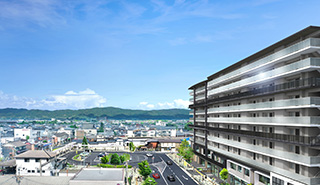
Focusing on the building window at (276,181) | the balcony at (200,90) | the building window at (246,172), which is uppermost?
the balcony at (200,90)

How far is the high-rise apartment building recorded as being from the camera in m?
30.7

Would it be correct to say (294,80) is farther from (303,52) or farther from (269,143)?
(269,143)

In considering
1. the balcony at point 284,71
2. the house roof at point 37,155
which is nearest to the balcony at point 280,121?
the balcony at point 284,71

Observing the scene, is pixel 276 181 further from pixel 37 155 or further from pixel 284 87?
pixel 37 155

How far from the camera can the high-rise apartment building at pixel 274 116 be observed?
30.7 metres

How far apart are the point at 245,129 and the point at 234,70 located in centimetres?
1209

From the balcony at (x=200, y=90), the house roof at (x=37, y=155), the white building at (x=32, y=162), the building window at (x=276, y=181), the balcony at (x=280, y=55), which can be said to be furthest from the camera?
the balcony at (x=200, y=90)

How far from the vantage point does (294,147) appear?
33875 mm

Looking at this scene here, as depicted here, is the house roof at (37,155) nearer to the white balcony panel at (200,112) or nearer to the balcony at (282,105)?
the white balcony panel at (200,112)

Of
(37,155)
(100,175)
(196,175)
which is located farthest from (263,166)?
(37,155)

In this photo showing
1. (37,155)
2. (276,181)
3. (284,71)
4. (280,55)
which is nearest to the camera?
(284,71)

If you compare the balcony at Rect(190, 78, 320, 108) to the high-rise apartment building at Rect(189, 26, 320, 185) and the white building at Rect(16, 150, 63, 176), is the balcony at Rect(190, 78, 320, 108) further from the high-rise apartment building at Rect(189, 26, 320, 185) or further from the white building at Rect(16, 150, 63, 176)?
the white building at Rect(16, 150, 63, 176)

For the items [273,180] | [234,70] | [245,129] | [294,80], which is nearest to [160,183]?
[245,129]

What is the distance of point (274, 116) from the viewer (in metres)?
38.3
